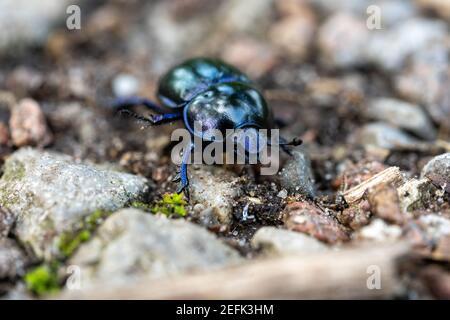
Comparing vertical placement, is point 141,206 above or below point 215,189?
below

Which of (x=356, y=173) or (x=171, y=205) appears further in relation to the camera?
(x=356, y=173)

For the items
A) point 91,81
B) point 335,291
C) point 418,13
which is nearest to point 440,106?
point 418,13

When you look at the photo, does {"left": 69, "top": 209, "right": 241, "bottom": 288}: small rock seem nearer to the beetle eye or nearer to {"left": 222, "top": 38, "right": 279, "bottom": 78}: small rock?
the beetle eye

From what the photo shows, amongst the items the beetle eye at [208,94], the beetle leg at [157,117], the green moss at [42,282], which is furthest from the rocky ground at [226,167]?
the beetle eye at [208,94]

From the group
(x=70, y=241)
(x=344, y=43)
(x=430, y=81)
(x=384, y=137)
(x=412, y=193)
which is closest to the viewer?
(x=70, y=241)

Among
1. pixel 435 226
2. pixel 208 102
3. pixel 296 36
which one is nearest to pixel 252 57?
pixel 296 36

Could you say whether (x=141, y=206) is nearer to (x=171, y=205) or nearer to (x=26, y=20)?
(x=171, y=205)

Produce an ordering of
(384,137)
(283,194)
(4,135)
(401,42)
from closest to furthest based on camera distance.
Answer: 1. (283,194)
2. (4,135)
3. (384,137)
4. (401,42)
